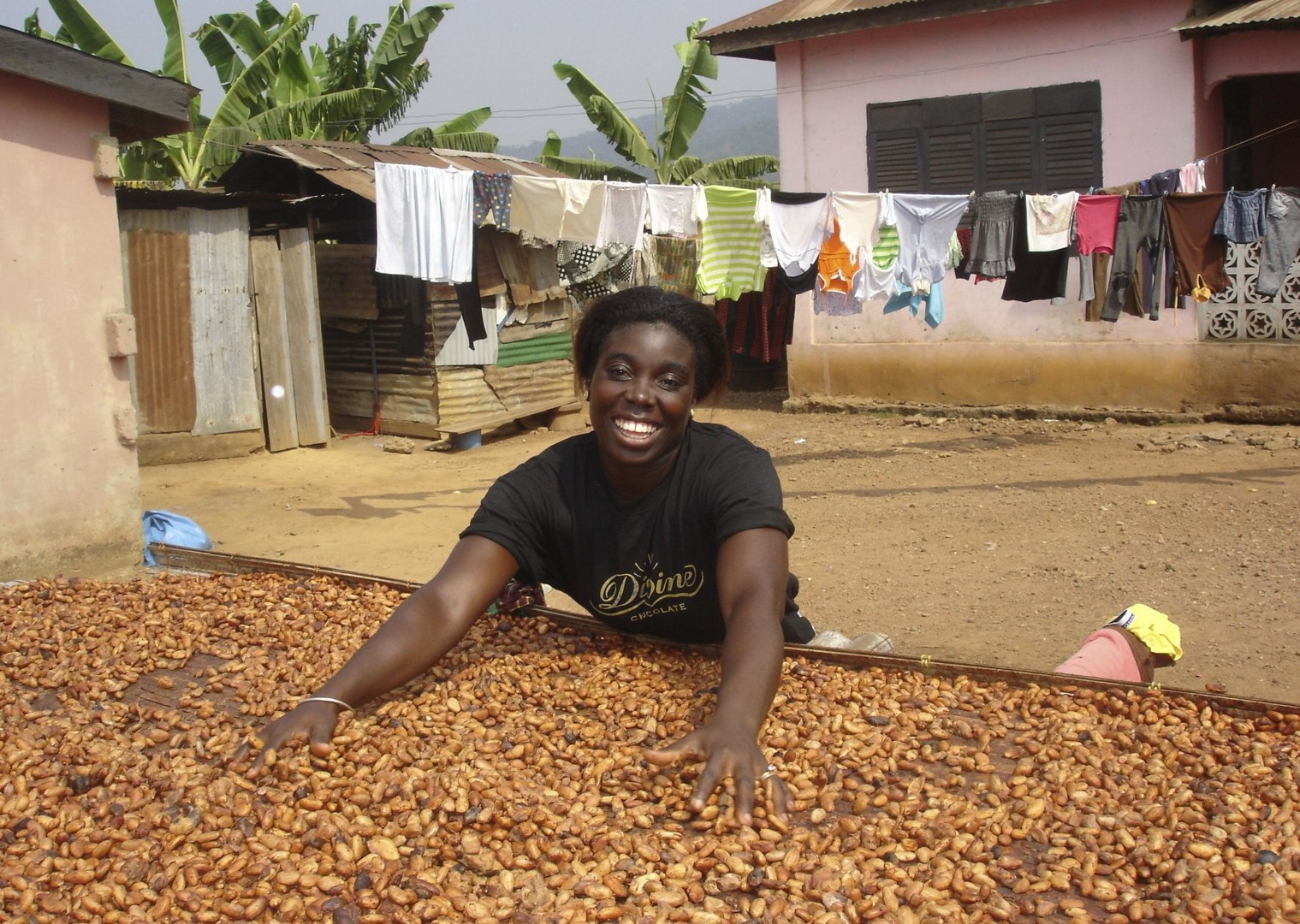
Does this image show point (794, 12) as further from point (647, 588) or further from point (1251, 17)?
point (647, 588)

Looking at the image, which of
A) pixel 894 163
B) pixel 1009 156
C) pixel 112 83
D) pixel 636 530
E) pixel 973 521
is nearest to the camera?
pixel 636 530

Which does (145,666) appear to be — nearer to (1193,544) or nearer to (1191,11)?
(1193,544)

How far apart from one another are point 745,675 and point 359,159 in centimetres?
944

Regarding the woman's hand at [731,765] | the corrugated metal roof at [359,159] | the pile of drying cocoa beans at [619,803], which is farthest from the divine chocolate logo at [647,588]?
the corrugated metal roof at [359,159]

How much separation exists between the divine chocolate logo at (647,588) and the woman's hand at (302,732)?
719 mm

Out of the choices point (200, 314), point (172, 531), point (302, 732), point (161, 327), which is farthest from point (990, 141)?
point (302, 732)

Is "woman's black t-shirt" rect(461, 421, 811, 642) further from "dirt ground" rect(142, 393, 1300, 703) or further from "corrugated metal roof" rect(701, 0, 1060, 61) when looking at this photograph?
"corrugated metal roof" rect(701, 0, 1060, 61)

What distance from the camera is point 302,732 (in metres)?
2.38

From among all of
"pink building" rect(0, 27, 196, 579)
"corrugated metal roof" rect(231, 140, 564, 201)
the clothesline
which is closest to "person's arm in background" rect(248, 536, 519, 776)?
"pink building" rect(0, 27, 196, 579)

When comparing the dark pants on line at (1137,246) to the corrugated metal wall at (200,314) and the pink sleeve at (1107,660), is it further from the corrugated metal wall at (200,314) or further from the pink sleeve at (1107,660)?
the corrugated metal wall at (200,314)

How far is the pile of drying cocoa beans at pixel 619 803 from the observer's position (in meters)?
1.83

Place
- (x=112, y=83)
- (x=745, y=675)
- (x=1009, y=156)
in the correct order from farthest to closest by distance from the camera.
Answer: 1. (x=1009, y=156)
2. (x=112, y=83)
3. (x=745, y=675)

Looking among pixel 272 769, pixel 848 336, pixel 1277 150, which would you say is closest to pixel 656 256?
pixel 848 336

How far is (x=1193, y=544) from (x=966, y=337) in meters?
4.99
